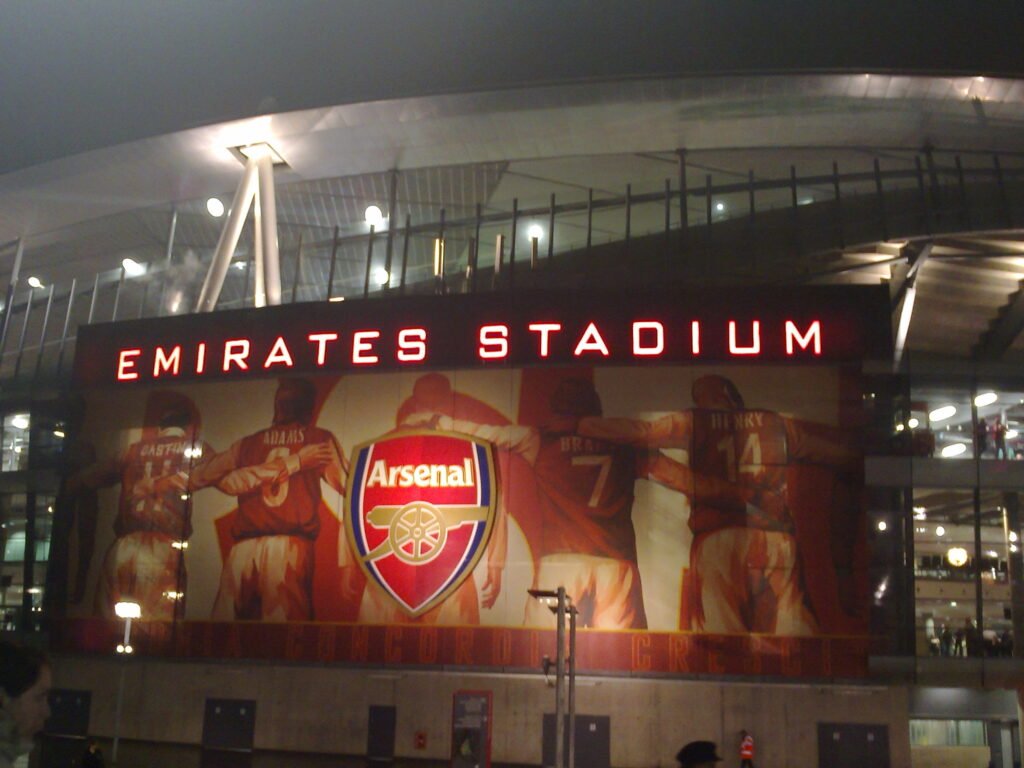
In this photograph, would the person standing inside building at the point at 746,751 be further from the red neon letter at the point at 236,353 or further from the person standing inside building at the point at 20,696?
the person standing inside building at the point at 20,696

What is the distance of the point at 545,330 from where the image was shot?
1070 inches

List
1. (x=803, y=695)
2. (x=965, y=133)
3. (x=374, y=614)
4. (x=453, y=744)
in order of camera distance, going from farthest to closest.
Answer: (x=965, y=133)
(x=374, y=614)
(x=803, y=695)
(x=453, y=744)

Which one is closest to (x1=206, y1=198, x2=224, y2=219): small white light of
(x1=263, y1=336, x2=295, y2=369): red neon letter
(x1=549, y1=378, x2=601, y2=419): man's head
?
(x1=263, y1=336, x2=295, y2=369): red neon letter

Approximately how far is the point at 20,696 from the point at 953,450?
2497 centimetres

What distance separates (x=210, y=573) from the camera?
28328mm

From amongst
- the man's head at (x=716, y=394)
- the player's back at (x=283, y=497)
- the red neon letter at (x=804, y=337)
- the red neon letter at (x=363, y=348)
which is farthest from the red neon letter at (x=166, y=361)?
the red neon letter at (x=804, y=337)

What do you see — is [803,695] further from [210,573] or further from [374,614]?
[210,573]

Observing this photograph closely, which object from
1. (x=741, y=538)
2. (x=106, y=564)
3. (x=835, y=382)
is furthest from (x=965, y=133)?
(x=106, y=564)

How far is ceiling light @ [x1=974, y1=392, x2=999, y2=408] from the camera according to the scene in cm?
2548

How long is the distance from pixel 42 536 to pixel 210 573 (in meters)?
7.94

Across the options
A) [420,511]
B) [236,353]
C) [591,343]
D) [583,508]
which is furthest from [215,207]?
[583,508]

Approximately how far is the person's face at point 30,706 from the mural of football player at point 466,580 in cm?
2224

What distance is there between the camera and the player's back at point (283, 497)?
Answer: 27953 mm

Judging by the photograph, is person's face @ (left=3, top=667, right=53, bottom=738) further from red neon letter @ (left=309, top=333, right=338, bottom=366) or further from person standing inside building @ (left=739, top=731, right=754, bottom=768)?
red neon letter @ (left=309, top=333, right=338, bottom=366)
